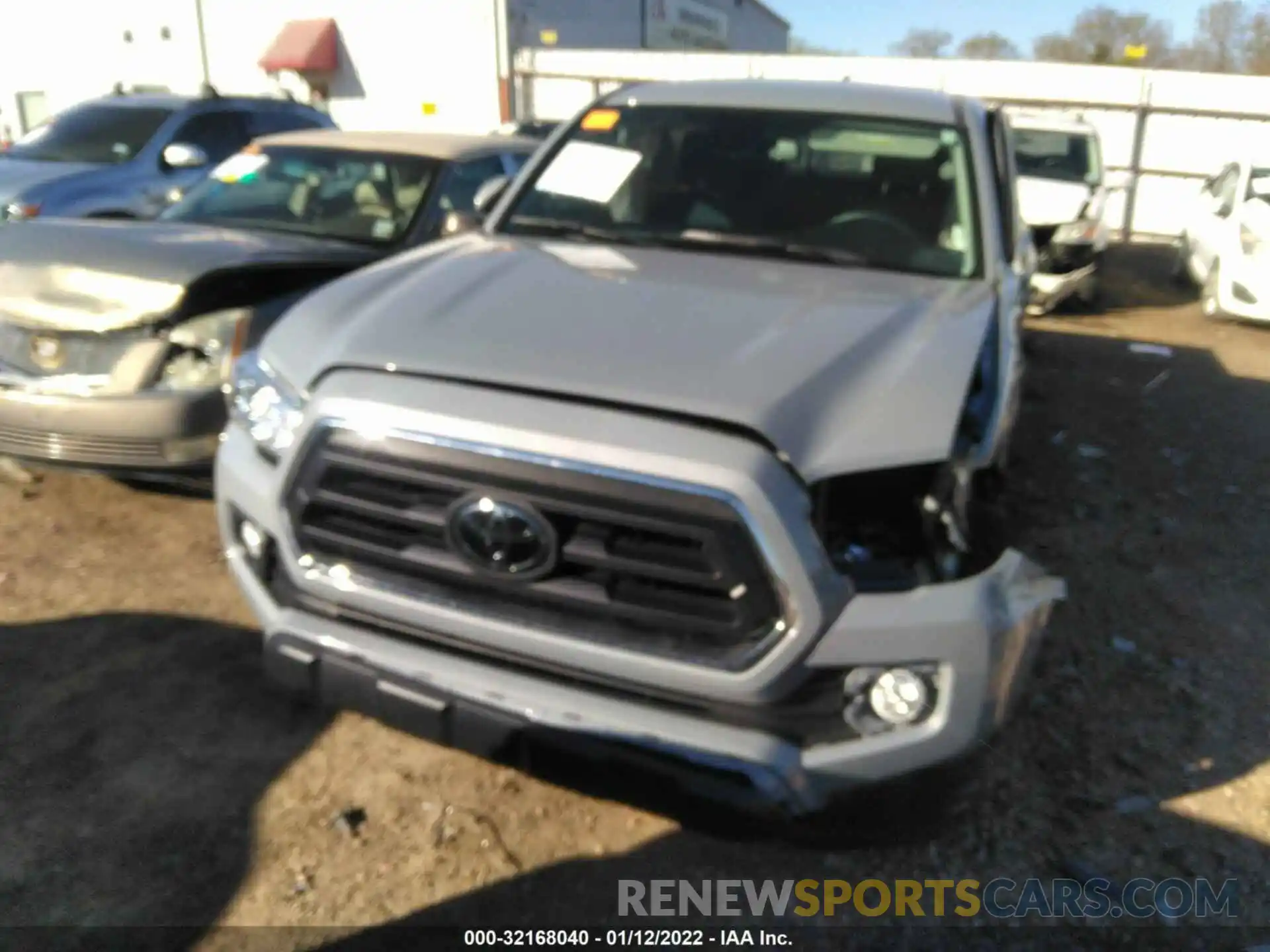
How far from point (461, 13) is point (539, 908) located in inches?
836

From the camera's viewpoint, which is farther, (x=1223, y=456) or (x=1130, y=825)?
(x=1223, y=456)

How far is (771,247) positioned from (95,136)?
24.0ft

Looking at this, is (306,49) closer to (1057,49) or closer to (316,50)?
(316,50)

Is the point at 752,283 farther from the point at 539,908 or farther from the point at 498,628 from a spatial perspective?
the point at 539,908

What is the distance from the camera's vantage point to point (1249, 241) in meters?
10.3

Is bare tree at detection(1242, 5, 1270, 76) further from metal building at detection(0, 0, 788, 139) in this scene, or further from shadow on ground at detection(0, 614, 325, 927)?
shadow on ground at detection(0, 614, 325, 927)

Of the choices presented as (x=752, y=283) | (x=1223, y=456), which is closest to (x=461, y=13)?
(x=1223, y=456)

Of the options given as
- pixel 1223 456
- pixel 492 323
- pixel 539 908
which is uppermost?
pixel 492 323

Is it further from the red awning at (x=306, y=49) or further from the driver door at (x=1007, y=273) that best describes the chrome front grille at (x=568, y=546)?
the red awning at (x=306, y=49)

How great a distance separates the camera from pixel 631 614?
89.0 inches

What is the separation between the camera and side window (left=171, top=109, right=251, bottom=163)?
28.7 ft

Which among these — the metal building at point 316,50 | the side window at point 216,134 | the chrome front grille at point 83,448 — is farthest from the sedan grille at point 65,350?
the metal building at point 316,50

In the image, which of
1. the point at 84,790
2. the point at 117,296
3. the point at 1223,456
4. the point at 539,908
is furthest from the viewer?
the point at 1223,456

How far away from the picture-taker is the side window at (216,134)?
28.7 ft
